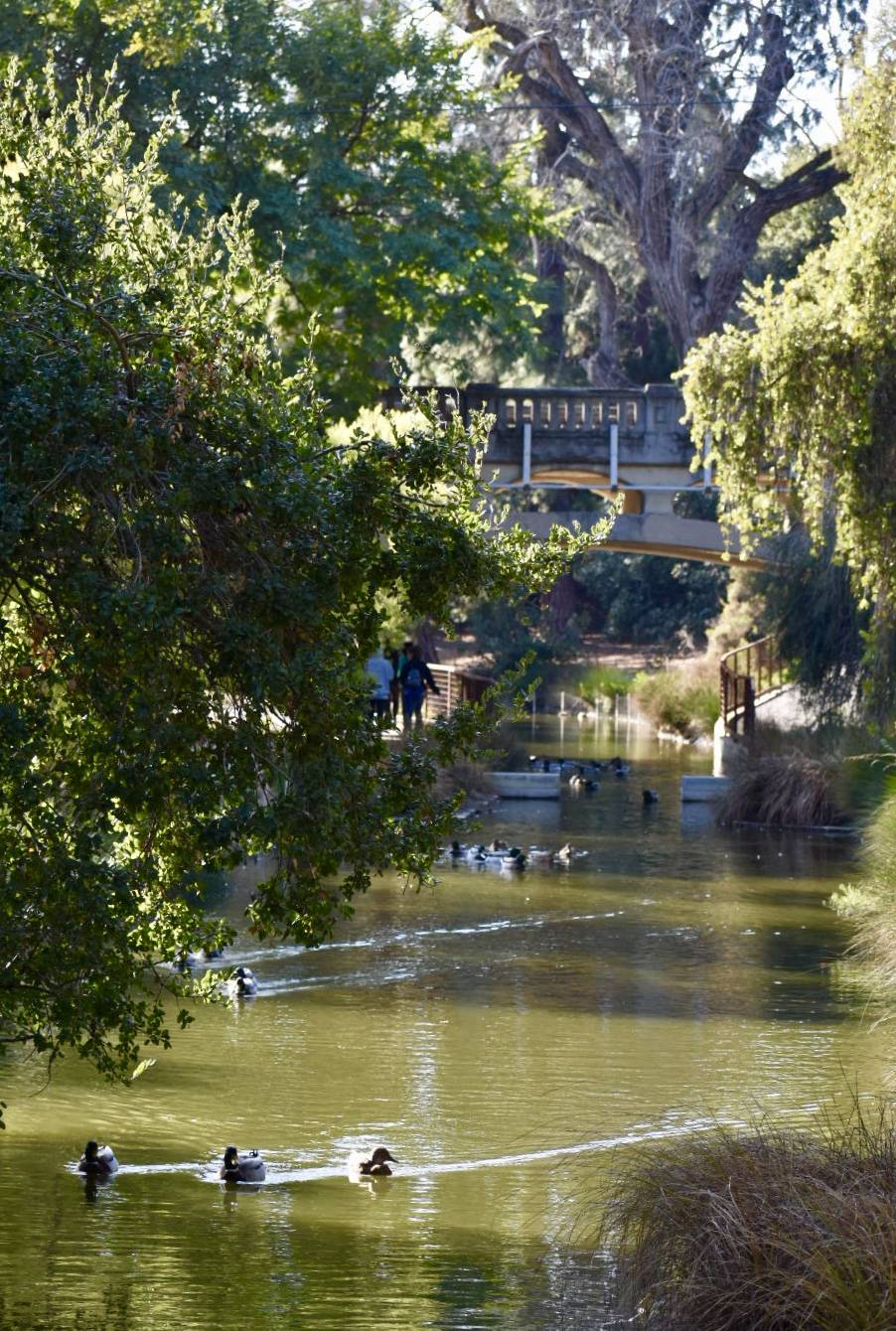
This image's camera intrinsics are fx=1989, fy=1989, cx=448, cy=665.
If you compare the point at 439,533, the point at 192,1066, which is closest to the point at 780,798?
the point at 192,1066

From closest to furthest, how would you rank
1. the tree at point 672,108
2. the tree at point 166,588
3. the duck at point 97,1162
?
the tree at point 166,588, the duck at point 97,1162, the tree at point 672,108

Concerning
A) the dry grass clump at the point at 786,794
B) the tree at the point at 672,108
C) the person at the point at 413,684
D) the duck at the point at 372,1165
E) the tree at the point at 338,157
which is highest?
the tree at the point at 672,108

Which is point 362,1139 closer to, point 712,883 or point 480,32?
point 712,883

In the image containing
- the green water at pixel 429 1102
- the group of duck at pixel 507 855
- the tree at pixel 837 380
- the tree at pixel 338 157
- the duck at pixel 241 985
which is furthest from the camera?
the tree at pixel 338 157

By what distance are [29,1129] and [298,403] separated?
5.72m

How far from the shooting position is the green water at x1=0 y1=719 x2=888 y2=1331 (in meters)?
9.25

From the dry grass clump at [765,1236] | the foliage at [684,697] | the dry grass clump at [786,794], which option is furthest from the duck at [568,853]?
the foliage at [684,697]

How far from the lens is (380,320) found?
34094 millimetres

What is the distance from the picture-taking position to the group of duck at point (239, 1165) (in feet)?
35.3

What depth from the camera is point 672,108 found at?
40.4 meters

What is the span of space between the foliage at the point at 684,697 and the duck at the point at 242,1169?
1190 inches

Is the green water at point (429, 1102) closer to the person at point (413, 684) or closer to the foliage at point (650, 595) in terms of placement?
the person at point (413, 684)

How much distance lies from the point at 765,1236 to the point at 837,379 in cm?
1020

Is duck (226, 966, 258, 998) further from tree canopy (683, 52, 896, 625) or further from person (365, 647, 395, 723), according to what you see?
person (365, 647, 395, 723)
